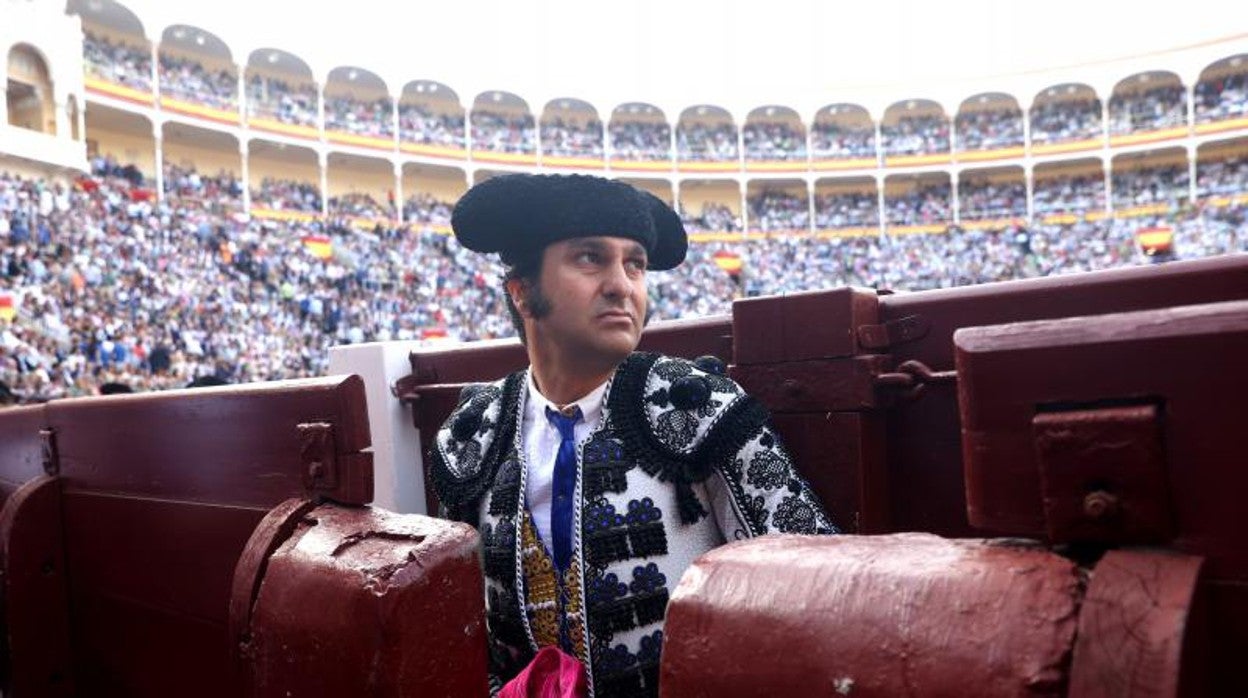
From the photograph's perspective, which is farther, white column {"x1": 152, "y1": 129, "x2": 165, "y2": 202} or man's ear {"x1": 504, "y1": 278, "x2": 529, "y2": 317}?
white column {"x1": 152, "y1": 129, "x2": 165, "y2": 202}

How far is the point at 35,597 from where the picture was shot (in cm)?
197

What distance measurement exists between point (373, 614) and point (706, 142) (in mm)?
36892

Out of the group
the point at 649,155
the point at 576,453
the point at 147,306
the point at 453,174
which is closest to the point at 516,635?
the point at 576,453

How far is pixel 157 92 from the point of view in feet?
80.4

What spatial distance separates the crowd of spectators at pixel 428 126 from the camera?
31.7 metres

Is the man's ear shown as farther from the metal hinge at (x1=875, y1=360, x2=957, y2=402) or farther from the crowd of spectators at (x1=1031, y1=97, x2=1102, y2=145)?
the crowd of spectators at (x1=1031, y1=97, x2=1102, y2=145)

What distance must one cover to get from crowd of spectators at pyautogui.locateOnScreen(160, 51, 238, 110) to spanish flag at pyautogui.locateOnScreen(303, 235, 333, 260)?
6159 millimetres

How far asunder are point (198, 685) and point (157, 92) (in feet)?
88.8

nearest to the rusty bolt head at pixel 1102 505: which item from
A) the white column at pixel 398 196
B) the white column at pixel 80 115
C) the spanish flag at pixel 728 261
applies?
the white column at pixel 80 115

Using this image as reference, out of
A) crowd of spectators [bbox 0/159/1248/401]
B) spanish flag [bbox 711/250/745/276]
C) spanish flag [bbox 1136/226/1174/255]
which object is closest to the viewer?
crowd of spectators [bbox 0/159/1248/401]

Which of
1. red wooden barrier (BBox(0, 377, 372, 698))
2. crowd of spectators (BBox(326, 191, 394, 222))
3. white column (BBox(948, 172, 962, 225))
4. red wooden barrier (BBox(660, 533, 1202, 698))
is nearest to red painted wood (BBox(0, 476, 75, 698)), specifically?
red wooden barrier (BBox(0, 377, 372, 698))

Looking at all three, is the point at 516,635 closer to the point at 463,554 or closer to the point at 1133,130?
the point at 463,554

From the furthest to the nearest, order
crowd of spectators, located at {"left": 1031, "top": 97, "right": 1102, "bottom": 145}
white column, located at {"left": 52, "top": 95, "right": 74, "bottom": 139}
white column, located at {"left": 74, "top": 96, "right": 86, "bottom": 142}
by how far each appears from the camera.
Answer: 1. crowd of spectators, located at {"left": 1031, "top": 97, "right": 1102, "bottom": 145}
2. white column, located at {"left": 74, "top": 96, "right": 86, "bottom": 142}
3. white column, located at {"left": 52, "top": 95, "right": 74, "bottom": 139}

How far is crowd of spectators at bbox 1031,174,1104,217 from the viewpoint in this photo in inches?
1267
